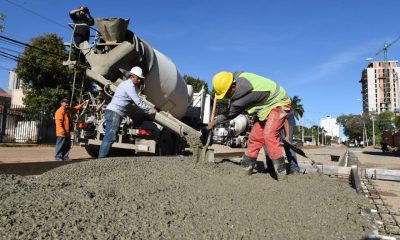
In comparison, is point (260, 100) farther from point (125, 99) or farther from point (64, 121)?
point (64, 121)

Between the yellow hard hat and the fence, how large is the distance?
56.4ft

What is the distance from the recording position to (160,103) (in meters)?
7.84

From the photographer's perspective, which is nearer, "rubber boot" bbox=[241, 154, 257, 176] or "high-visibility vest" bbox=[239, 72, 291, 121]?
"high-visibility vest" bbox=[239, 72, 291, 121]

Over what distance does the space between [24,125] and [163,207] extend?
63.9 ft

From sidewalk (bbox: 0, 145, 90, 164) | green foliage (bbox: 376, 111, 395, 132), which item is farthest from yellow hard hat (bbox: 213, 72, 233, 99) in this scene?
green foliage (bbox: 376, 111, 395, 132)

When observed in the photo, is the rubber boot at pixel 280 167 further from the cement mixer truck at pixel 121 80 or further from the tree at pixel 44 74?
the tree at pixel 44 74

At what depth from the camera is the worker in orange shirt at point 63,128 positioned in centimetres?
744

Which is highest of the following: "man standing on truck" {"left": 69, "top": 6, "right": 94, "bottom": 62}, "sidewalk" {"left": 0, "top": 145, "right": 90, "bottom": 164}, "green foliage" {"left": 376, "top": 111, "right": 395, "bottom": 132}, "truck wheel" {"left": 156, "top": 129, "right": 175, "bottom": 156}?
"green foliage" {"left": 376, "top": 111, "right": 395, "bottom": 132}

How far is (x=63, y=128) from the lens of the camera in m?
7.51

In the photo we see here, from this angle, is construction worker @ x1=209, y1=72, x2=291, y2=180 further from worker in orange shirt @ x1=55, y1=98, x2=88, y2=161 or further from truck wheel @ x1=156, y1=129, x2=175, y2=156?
worker in orange shirt @ x1=55, y1=98, x2=88, y2=161

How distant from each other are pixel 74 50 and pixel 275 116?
478 centimetres

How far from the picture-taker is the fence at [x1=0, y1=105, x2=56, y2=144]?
18.4 meters

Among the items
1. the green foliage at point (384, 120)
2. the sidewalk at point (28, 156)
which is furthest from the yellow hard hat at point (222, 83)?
the green foliage at point (384, 120)

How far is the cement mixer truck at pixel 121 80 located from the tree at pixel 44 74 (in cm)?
1470
